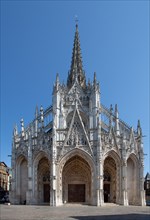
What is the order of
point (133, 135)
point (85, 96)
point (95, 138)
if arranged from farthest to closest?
point (85, 96), point (133, 135), point (95, 138)

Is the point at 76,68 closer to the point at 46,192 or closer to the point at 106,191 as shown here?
the point at 106,191

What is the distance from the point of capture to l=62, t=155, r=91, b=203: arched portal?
37438 millimetres

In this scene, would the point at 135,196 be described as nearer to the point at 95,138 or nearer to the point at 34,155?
the point at 95,138

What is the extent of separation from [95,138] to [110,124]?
3458 mm

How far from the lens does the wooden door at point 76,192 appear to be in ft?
123

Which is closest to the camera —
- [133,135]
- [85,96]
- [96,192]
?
[96,192]

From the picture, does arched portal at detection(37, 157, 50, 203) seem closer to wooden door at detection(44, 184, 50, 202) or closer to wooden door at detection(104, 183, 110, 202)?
wooden door at detection(44, 184, 50, 202)

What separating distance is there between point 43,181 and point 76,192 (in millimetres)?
4976

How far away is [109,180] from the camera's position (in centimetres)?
3888

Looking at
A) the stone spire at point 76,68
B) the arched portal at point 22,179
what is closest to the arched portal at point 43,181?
the arched portal at point 22,179

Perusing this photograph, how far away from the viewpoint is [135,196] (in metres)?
37.6

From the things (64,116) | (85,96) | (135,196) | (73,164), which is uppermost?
(85,96)

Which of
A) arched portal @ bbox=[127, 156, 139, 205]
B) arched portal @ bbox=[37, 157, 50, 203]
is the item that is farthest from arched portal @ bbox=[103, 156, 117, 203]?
arched portal @ bbox=[37, 157, 50, 203]

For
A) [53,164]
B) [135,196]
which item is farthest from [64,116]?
[135,196]
